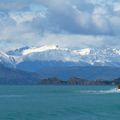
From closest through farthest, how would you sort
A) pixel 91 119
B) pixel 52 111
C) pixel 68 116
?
pixel 91 119 < pixel 68 116 < pixel 52 111

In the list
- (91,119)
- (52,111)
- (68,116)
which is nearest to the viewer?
(91,119)

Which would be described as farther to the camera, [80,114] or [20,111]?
[20,111]

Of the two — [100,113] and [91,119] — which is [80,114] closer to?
[100,113]

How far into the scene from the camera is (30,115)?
88625 mm

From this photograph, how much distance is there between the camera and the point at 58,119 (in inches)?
3201

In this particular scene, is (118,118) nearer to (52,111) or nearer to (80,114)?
(80,114)

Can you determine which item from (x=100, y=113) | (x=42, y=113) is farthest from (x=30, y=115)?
(x=100, y=113)

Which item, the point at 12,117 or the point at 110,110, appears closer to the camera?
the point at 12,117

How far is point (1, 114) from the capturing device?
297 ft

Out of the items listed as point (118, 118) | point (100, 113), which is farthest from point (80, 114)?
point (118, 118)

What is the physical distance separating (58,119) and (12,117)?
7634 mm

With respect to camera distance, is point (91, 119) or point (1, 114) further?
point (1, 114)

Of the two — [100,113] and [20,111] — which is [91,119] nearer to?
[100,113]

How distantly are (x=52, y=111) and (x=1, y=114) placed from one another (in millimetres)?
9092
